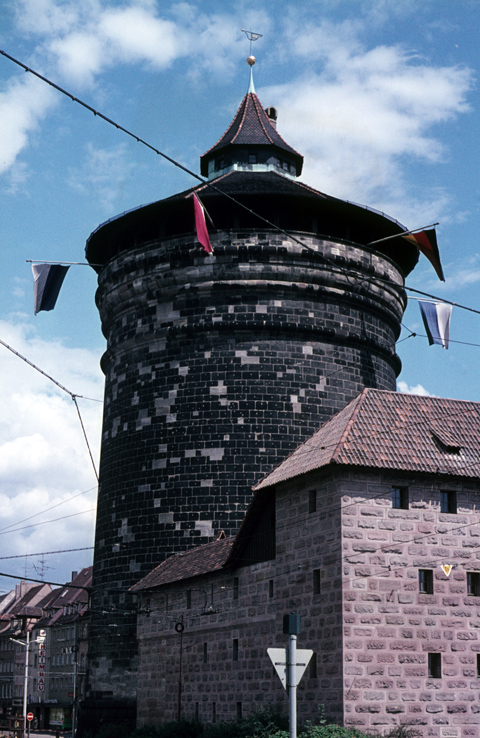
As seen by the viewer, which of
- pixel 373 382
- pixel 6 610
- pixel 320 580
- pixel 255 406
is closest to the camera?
pixel 320 580

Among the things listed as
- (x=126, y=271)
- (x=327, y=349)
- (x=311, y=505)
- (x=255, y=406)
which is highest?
(x=126, y=271)

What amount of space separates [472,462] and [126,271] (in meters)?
17.7

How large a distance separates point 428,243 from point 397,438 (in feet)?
44.2

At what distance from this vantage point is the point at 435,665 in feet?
74.3

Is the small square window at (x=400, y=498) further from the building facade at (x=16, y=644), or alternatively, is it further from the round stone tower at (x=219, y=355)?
the building facade at (x=16, y=644)

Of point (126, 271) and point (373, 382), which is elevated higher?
point (126, 271)

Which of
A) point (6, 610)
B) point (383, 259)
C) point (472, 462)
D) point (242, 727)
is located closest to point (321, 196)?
point (383, 259)

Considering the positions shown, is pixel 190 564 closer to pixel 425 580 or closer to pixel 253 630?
pixel 253 630

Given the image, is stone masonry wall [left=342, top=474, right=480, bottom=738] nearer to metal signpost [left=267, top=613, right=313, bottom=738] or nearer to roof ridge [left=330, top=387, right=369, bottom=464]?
roof ridge [left=330, top=387, right=369, bottom=464]

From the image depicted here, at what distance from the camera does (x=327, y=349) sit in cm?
3600

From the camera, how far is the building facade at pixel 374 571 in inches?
872

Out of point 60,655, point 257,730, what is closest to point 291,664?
point 257,730

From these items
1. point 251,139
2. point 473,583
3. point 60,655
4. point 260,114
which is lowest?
point 60,655

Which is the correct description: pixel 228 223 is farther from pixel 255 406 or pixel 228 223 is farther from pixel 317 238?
pixel 255 406
